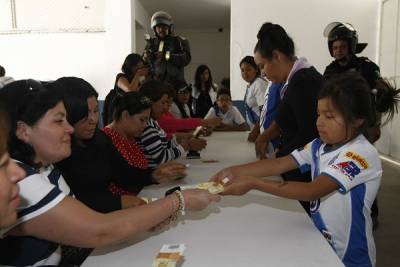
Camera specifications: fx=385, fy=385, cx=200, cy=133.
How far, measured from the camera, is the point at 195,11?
8.12 metres

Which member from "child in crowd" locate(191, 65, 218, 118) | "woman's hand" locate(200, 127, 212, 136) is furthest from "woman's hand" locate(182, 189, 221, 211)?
"child in crowd" locate(191, 65, 218, 118)

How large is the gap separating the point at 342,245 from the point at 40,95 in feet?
3.57

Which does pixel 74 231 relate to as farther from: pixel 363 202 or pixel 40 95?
pixel 363 202

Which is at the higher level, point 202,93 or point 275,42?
point 275,42

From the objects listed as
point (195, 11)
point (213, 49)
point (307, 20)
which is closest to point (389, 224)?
point (307, 20)

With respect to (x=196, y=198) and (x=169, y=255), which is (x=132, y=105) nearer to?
(x=196, y=198)

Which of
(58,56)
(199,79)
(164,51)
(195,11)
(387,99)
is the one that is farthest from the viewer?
(195,11)

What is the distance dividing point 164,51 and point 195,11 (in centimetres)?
401

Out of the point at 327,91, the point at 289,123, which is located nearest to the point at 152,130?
the point at 289,123

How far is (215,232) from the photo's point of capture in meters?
1.20

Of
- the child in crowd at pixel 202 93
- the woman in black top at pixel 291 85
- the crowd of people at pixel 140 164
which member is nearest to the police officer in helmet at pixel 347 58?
→ the crowd of people at pixel 140 164

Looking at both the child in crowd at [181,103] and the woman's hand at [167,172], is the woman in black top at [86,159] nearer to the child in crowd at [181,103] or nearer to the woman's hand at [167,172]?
the woman's hand at [167,172]

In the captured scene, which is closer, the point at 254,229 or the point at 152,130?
the point at 254,229

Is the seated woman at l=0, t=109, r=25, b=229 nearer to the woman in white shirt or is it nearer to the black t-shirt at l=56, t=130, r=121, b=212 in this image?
the black t-shirt at l=56, t=130, r=121, b=212
